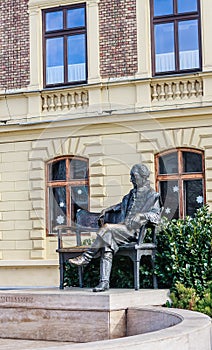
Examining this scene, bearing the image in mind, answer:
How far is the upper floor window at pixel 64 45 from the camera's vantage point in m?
16.4

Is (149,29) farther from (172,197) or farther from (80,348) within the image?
(80,348)

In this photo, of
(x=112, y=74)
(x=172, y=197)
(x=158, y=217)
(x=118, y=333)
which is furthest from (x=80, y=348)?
(x=112, y=74)

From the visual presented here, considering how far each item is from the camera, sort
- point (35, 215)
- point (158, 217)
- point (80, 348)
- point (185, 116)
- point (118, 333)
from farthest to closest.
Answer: point (35, 215), point (185, 116), point (158, 217), point (118, 333), point (80, 348)

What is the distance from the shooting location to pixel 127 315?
757cm

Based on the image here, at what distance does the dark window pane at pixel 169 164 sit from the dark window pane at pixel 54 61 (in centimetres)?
317

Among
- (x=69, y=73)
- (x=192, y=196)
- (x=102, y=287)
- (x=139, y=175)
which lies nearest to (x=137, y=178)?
(x=139, y=175)

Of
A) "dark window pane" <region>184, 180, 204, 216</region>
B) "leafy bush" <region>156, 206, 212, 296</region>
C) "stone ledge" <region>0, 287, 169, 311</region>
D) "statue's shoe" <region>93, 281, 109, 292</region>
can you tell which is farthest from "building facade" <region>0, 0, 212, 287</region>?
"stone ledge" <region>0, 287, 169, 311</region>

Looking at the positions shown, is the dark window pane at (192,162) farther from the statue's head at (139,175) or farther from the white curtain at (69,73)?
the statue's head at (139,175)

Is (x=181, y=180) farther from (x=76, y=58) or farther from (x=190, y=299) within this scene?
(x=190, y=299)

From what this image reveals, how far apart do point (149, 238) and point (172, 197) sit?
641 centimetres

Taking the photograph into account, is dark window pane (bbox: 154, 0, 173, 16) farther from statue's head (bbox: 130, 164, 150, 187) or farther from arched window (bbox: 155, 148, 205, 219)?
statue's head (bbox: 130, 164, 150, 187)

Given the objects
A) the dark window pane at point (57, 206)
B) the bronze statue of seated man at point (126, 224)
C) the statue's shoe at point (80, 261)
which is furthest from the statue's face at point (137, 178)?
the dark window pane at point (57, 206)

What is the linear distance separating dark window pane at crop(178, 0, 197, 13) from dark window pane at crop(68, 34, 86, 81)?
7.84 ft

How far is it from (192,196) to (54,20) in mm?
5431
